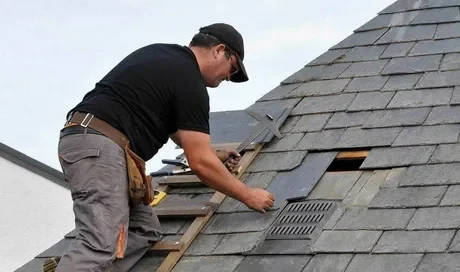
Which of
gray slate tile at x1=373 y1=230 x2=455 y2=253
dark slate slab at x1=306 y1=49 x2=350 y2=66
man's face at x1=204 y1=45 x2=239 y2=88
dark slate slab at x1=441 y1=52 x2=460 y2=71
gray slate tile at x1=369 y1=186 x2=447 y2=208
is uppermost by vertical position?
man's face at x1=204 y1=45 x2=239 y2=88

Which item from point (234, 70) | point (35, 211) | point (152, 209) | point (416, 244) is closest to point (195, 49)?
point (234, 70)

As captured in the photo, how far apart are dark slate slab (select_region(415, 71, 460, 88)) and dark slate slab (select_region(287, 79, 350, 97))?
0.57 m

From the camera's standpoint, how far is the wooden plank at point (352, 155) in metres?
5.39

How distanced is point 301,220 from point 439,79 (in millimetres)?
1509

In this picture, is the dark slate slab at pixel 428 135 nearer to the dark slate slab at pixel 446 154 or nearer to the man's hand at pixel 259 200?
the dark slate slab at pixel 446 154

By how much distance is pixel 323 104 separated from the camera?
240 inches

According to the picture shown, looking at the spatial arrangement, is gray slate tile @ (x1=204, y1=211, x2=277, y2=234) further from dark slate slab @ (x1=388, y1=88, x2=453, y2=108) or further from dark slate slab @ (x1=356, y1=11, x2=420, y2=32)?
dark slate slab @ (x1=356, y1=11, x2=420, y2=32)

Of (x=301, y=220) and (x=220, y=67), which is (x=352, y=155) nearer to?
(x=301, y=220)

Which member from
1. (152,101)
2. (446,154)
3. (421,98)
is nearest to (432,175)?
(446,154)

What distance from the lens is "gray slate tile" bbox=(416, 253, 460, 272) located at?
408 centimetres

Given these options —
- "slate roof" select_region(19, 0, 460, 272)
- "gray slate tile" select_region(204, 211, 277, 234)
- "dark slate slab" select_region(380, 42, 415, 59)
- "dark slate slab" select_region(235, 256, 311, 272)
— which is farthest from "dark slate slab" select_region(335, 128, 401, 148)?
"dark slate slab" select_region(235, 256, 311, 272)

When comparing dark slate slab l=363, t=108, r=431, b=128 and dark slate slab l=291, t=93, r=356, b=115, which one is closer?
dark slate slab l=363, t=108, r=431, b=128

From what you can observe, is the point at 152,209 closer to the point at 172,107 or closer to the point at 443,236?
the point at 172,107

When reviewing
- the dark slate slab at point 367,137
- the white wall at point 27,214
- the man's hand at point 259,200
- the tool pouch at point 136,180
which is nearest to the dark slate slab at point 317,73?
the dark slate slab at point 367,137
